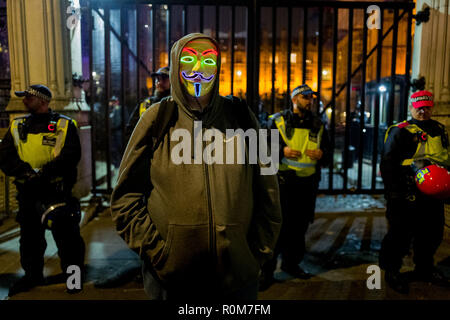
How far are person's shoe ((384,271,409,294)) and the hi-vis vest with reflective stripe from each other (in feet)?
11.5

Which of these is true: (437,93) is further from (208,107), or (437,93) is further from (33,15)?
(33,15)

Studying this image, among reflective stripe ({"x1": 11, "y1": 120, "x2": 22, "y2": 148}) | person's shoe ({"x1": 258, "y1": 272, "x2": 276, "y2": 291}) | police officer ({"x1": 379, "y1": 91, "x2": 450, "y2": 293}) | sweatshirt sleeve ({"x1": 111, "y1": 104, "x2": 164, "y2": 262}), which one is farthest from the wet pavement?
sweatshirt sleeve ({"x1": 111, "y1": 104, "x2": 164, "y2": 262})

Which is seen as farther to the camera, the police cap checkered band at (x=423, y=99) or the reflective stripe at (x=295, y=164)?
the reflective stripe at (x=295, y=164)

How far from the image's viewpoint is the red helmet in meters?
3.23

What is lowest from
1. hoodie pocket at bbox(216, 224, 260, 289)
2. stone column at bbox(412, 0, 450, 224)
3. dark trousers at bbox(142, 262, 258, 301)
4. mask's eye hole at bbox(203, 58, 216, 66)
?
dark trousers at bbox(142, 262, 258, 301)

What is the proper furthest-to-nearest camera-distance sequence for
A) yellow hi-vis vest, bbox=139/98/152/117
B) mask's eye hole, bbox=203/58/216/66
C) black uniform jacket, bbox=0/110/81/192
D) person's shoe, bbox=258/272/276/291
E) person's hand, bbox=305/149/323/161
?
yellow hi-vis vest, bbox=139/98/152/117 < person's hand, bbox=305/149/323/161 < person's shoe, bbox=258/272/276/291 < black uniform jacket, bbox=0/110/81/192 < mask's eye hole, bbox=203/58/216/66

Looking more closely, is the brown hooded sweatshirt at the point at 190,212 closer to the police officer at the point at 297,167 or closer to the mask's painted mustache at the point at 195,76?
the mask's painted mustache at the point at 195,76

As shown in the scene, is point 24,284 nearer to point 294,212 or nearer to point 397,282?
point 294,212

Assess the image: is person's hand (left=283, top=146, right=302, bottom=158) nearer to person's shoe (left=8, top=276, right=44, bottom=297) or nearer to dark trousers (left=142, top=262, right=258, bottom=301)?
dark trousers (left=142, top=262, right=258, bottom=301)

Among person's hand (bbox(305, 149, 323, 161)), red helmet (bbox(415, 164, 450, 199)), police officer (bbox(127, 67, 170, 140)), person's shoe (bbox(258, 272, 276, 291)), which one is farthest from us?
police officer (bbox(127, 67, 170, 140))

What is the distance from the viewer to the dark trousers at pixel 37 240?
3.46 metres

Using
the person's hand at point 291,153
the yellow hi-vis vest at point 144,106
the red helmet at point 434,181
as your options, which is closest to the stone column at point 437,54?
the red helmet at point 434,181

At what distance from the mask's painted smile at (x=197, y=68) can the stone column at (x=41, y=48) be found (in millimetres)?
4022

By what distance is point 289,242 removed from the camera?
3.93 metres
